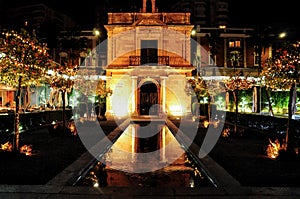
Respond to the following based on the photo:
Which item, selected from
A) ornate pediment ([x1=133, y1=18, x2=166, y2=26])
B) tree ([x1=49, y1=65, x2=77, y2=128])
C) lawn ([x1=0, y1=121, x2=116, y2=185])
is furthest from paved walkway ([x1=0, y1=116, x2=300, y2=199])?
ornate pediment ([x1=133, y1=18, x2=166, y2=26])

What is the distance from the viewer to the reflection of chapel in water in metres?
37.2

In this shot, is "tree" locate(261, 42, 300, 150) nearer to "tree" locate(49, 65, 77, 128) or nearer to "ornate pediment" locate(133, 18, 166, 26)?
"tree" locate(49, 65, 77, 128)

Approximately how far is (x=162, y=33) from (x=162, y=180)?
30.7m

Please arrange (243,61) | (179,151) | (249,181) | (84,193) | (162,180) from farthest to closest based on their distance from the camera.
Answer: (243,61), (179,151), (162,180), (249,181), (84,193)

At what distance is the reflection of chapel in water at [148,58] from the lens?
1464 inches

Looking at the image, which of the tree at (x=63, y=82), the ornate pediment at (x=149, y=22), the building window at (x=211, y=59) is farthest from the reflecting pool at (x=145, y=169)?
the building window at (x=211, y=59)

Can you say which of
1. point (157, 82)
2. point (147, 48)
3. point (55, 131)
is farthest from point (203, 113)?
point (55, 131)

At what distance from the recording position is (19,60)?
430 inches

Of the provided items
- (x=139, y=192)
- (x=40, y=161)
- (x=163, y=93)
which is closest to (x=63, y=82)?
(x=40, y=161)

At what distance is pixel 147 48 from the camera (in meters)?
37.9

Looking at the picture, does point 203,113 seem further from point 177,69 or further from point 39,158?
point 39,158

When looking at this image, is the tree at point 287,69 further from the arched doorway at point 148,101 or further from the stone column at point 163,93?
the arched doorway at point 148,101

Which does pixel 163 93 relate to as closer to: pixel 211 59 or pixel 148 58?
pixel 148 58

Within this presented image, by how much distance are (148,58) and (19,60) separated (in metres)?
26.9
